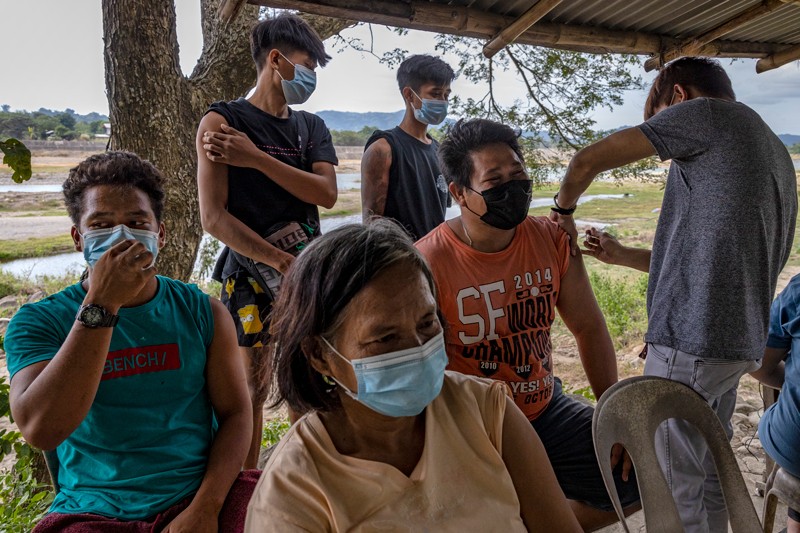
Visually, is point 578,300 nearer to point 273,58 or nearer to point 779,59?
point 273,58

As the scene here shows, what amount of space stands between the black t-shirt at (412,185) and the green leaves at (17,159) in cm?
172

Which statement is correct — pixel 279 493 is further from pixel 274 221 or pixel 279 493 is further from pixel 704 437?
pixel 274 221

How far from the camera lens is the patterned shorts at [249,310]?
8.06ft

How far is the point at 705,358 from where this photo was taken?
1.97 metres

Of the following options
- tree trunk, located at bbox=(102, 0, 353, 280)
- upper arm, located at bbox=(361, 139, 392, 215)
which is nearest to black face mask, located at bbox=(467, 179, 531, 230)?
upper arm, located at bbox=(361, 139, 392, 215)

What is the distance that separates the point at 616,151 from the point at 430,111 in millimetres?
1320

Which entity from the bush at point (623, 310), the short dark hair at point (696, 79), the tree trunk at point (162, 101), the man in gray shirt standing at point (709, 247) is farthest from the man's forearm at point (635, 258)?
the bush at point (623, 310)

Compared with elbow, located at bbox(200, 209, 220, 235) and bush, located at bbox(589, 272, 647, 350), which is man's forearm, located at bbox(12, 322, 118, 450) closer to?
elbow, located at bbox(200, 209, 220, 235)

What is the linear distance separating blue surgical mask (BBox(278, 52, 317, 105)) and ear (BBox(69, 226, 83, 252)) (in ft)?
4.12

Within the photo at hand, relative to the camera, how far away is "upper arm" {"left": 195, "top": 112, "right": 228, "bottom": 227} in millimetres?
2338

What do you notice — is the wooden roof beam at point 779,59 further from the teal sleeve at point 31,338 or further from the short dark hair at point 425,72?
the teal sleeve at point 31,338

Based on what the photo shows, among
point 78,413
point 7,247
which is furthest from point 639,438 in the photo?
point 7,247

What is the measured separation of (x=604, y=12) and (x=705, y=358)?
7.22 feet

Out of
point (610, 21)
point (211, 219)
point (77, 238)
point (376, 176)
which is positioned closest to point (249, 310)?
point (211, 219)
